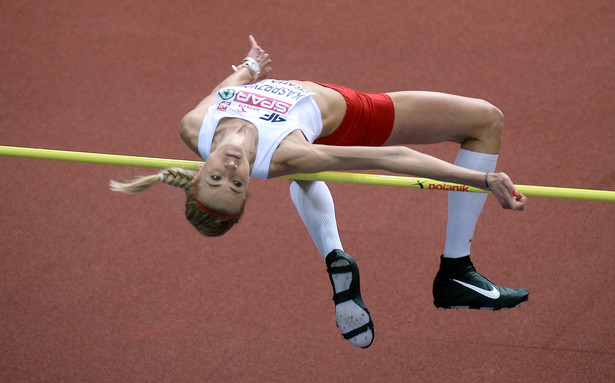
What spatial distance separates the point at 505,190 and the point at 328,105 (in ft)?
2.13

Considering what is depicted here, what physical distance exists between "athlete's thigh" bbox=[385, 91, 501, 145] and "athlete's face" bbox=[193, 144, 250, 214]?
61 cm

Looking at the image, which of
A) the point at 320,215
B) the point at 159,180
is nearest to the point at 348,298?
the point at 320,215

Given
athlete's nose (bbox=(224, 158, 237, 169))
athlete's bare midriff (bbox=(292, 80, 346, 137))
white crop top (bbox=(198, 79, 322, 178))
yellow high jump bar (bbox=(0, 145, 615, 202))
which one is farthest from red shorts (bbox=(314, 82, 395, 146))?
athlete's nose (bbox=(224, 158, 237, 169))

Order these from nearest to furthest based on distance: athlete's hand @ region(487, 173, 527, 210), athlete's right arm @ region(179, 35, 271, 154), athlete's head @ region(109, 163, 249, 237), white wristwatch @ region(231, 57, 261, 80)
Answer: athlete's hand @ region(487, 173, 527, 210) → athlete's head @ region(109, 163, 249, 237) → athlete's right arm @ region(179, 35, 271, 154) → white wristwatch @ region(231, 57, 261, 80)

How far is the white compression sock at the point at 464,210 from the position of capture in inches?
94.8

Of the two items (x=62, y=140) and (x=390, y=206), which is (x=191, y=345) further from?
(x=62, y=140)

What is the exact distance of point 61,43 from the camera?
497cm

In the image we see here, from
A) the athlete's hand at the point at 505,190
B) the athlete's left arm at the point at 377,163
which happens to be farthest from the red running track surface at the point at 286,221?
the athlete's hand at the point at 505,190

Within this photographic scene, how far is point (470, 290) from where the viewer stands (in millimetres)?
2506

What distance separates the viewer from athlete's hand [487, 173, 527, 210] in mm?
2010

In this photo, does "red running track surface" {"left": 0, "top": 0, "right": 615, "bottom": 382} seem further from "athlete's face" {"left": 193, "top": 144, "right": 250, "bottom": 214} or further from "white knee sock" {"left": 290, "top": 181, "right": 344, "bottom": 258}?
"white knee sock" {"left": 290, "top": 181, "right": 344, "bottom": 258}

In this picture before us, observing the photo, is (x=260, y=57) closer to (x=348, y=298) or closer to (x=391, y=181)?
(x=391, y=181)

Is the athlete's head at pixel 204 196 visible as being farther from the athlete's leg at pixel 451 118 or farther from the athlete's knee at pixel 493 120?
A: the athlete's knee at pixel 493 120

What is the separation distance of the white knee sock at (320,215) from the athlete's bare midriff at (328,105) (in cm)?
19
